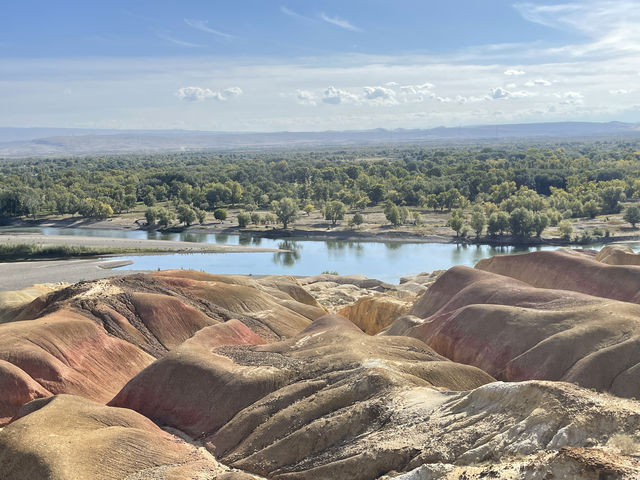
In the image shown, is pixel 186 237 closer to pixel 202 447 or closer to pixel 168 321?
pixel 168 321

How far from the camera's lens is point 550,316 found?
30.5 metres

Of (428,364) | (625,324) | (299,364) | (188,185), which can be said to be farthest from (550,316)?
(188,185)

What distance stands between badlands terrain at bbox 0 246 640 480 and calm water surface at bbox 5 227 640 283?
35.5m

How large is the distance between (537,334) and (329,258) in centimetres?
5928

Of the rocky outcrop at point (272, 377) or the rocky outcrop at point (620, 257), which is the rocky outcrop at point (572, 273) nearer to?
the rocky outcrop at point (620, 257)

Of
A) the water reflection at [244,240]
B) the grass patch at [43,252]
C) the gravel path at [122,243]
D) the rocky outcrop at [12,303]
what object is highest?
the rocky outcrop at [12,303]

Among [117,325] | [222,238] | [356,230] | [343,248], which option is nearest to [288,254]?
[343,248]

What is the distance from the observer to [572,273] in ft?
137

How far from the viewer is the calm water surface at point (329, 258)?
79562 mm

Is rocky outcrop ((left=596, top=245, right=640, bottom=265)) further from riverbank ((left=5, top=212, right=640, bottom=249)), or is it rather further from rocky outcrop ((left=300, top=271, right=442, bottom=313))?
riverbank ((left=5, top=212, right=640, bottom=249))

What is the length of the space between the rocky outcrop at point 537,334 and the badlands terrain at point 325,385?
0.08 metres

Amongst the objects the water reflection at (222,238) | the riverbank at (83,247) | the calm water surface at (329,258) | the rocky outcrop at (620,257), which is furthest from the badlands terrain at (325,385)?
the water reflection at (222,238)

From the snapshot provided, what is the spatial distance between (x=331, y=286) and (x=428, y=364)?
1374 inches

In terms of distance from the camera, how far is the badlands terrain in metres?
18.9
